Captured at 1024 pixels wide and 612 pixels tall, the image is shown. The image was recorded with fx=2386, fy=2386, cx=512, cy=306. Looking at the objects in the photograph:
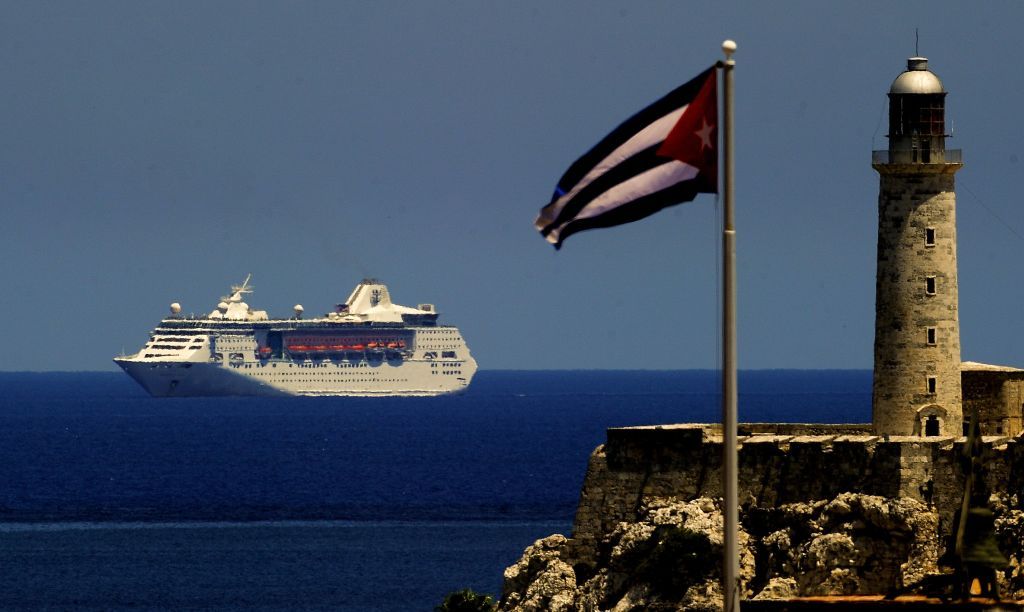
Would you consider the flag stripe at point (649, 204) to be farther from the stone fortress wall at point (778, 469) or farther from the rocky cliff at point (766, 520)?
the stone fortress wall at point (778, 469)

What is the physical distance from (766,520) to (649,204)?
17.6m

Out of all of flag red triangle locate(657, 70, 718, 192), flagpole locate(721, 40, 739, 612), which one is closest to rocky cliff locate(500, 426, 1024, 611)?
flagpole locate(721, 40, 739, 612)

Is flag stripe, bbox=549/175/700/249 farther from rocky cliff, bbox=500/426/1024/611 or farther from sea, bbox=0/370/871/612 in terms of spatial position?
sea, bbox=0/370/871/612

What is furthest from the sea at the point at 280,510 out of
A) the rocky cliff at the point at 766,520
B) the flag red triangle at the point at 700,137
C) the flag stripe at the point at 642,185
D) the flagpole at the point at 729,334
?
the flag red triangle at the point at 700,137

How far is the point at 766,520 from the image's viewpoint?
34.3 metres

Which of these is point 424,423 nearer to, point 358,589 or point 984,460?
point 358,589

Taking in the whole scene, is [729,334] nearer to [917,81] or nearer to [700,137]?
[700,137]

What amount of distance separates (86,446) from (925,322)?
104 m

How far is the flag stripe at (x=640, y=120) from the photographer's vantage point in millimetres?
17281

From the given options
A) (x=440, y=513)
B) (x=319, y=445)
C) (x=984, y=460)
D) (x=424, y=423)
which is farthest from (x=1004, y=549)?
(x=424, y=423)

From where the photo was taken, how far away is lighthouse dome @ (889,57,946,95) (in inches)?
1399

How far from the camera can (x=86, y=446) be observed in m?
134

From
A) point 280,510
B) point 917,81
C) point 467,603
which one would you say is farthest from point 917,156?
point 280,510

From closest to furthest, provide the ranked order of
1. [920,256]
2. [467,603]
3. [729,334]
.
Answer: [729,334]
[920,256]
[467,603]
